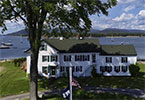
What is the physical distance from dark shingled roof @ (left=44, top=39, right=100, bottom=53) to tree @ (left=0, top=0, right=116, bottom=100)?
50.9 feet

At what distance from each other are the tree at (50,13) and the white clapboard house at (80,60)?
46.5 feet

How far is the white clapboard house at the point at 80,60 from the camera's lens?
34.4m

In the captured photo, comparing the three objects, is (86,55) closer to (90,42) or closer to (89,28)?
(90,42)

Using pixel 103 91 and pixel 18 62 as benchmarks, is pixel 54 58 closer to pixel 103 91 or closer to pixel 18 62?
pixel 103 91

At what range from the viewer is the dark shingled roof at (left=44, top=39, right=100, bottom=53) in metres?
35.3

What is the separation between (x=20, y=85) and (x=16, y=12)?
1511 centimetres

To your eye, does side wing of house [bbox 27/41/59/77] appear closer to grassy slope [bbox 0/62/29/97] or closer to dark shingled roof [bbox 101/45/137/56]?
grassy slope [bbox 0/62/29/97]

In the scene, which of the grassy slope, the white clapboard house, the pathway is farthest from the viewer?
the white clapboard house

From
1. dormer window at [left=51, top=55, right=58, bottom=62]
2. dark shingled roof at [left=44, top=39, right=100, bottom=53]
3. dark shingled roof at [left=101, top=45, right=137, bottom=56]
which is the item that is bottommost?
dormer window at [left=51, top=55, right=58, bottom=62]

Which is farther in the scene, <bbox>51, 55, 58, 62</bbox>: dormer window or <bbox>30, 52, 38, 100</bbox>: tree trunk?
<bbox>51, 55, 58, 62</bbox>: dormer window

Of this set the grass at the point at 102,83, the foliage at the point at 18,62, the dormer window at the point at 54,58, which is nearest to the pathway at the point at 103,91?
the grass at the point at 102,83

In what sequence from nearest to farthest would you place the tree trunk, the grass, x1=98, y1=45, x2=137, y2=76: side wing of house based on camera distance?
the tree trunk, the grass, x1=98, y1=45, x2=137, y2=76: side wing of house

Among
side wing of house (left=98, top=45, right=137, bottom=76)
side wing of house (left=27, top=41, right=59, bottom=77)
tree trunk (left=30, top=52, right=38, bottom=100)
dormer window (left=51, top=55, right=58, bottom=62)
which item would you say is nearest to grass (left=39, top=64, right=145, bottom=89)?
side wing of house (left=27, top=41, right=59, bottom=77)

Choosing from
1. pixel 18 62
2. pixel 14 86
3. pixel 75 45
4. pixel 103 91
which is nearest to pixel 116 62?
pixel 75 45
